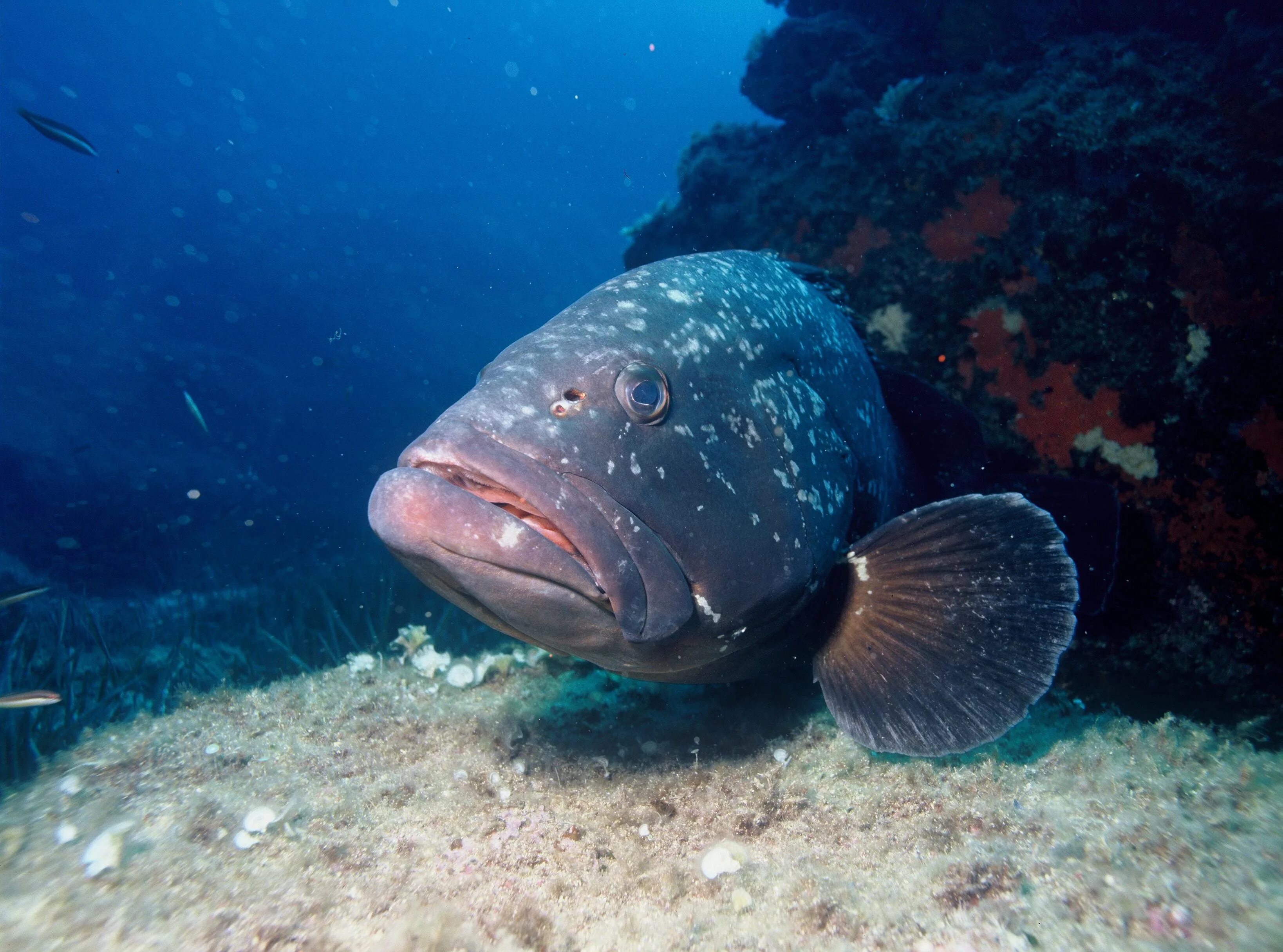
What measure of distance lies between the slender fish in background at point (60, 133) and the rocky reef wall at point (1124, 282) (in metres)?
10.2

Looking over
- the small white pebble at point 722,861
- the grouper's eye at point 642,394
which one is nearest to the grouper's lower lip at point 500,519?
the grouper's eye at point 642,394

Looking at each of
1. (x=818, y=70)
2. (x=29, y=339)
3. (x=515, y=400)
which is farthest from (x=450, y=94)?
(x=515, y=400)

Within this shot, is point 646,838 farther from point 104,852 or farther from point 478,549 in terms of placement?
point 104,852

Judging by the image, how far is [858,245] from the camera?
5.70 m

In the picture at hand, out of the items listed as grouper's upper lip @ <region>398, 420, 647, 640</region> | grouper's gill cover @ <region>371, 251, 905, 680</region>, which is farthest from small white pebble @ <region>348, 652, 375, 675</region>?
grouper's upper lip @ <region>398, 420, 647, 640</region>

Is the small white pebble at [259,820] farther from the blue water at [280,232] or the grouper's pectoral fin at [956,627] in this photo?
the blue water at [280,232]

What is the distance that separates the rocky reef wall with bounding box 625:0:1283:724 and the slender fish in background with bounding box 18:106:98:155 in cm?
1023

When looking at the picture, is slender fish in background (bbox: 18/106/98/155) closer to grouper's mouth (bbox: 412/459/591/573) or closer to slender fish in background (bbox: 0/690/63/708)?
slender fish in background (bbox: 0/690/63/708)

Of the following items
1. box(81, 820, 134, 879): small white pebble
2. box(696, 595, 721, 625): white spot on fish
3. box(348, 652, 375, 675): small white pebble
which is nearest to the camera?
box(81, 820, 134, 879): small white pebble

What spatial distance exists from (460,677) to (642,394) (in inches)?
133

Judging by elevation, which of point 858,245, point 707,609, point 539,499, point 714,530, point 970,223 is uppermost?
point 858,245

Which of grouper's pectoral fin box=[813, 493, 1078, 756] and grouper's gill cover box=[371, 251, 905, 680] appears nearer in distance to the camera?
grouper's gill cover box=[371, 251, 905, 680]

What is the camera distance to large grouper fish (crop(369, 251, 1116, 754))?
2.14 m

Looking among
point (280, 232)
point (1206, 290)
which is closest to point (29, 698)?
point (1206, 290)
